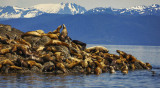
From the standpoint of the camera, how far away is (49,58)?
34.3m

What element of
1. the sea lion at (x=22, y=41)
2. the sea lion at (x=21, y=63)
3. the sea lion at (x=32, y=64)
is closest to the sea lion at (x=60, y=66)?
the sea lion at (x=32, y=64)

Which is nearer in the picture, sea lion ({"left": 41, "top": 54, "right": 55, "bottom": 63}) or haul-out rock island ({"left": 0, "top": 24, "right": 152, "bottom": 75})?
haul-out rock island ({"left": 0, "top": 24, "right": 152, "bottom": 75})

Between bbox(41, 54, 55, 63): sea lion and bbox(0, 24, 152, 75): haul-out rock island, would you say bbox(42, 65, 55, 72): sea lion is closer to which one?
bbox(0, 24, 152, 75): haul-out rock island

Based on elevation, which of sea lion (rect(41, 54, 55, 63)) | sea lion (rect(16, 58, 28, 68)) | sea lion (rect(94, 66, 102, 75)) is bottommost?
sea lion (rect(94, 66, 102, 75))

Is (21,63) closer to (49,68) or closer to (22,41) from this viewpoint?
(49,68)

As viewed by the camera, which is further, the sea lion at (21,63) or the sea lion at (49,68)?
the sea lion at (49,68)

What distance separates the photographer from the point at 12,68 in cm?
3253

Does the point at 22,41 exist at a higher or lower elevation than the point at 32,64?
higher

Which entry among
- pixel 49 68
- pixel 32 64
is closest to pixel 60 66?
pixel 49 68

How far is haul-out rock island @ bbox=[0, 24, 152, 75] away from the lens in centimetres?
3331

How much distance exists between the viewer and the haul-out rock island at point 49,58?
33312 millimetres

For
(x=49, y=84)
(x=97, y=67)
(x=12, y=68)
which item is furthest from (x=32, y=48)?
(x=49, y=84)

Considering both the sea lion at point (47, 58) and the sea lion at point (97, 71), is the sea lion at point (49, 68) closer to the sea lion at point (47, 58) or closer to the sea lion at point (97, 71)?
the sea lion at point (47, 58)

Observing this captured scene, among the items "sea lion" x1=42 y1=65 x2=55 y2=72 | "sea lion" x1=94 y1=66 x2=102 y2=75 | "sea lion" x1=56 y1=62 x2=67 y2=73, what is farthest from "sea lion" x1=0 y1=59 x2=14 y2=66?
"sea lion" x1=94 y1=66 x2=102 y2=75
